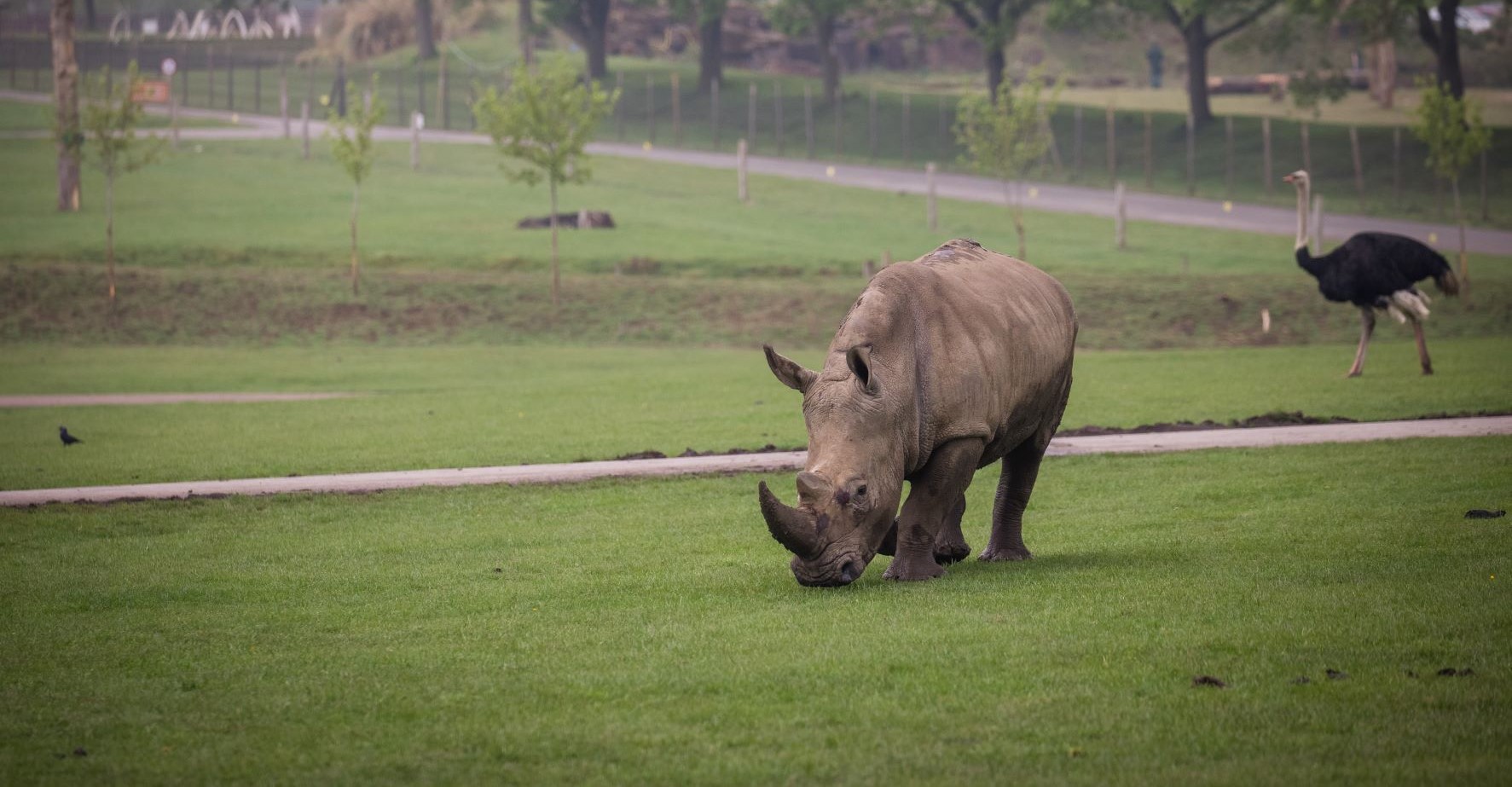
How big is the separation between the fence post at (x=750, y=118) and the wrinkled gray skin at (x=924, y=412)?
59872 mm

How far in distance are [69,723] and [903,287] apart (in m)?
6.60

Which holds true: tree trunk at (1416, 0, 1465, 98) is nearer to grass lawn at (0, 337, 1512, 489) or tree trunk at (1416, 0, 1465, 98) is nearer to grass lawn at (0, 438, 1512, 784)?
grass lawn at (0, 337, 1512, 489)

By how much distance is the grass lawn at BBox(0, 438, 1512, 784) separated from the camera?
849cm

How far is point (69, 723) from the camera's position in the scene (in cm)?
948

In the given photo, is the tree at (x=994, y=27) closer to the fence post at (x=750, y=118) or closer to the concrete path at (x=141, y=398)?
the fence post at (x=750, y=118)

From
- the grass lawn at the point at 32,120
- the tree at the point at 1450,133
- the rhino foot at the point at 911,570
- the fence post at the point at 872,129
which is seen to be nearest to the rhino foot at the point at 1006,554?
the rhino foot at the point at 911,570

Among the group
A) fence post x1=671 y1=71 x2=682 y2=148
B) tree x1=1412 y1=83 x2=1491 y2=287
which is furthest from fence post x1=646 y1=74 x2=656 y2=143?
tree x1=1412 y1=83 x2=1491 y2=287

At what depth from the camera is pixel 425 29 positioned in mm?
95062

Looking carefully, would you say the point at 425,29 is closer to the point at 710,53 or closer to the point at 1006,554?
the point at 710,53

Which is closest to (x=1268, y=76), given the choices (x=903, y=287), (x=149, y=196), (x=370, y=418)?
(x=149, y=196)

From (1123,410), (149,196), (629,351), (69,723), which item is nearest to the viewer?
(69,723)

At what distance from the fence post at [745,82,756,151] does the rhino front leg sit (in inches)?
2409

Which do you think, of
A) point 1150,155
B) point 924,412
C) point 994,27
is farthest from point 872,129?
point 924,412

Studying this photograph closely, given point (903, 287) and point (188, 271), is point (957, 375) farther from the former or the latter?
point (188, 271)
